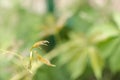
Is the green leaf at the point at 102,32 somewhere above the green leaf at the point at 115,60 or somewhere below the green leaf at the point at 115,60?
above

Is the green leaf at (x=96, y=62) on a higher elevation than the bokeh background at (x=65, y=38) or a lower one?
lower

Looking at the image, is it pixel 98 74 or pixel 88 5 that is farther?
pixel 88 5

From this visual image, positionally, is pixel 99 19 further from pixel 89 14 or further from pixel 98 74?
pixel 98 74

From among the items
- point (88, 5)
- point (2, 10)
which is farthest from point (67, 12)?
point (2, 10)

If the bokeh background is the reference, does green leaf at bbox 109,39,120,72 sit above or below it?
below

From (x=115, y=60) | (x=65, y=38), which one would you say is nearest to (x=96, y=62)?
(x=115, y=60)

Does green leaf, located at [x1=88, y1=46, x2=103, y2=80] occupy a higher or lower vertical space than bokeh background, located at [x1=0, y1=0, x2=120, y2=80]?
lower

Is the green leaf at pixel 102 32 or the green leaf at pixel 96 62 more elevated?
the green leaf at pixel 102 32

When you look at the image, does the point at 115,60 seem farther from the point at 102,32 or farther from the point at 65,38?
the point at 65,38
